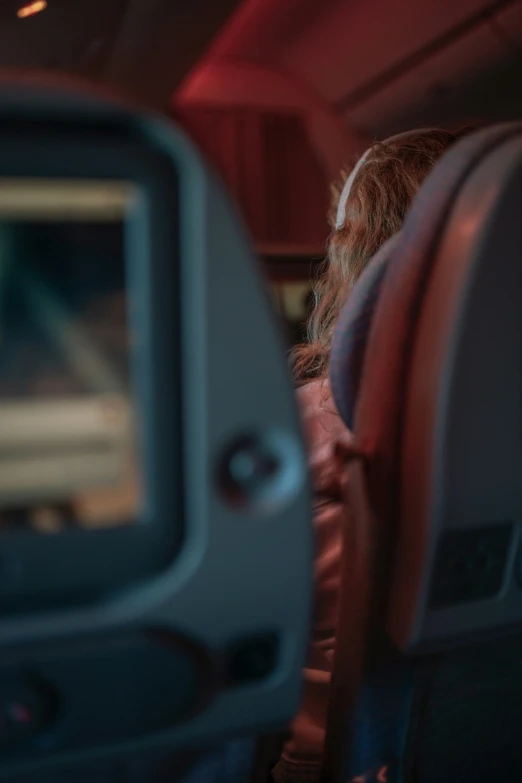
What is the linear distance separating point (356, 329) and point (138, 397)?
33 cm

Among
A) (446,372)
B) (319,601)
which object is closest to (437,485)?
(446,372)

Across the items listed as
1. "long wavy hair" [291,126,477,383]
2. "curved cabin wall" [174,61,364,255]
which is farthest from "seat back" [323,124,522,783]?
"curved cabin wall" [174,61,364,255]

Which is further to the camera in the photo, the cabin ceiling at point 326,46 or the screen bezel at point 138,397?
the cabin ceiling at point 326,46

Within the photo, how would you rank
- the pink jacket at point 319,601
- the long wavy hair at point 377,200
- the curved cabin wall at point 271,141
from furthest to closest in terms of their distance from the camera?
the curved cabin wall at point 271,141
the long wavy hair at point 377,200
the pink jacket at point 319,601

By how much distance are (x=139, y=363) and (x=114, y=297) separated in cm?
Answer: 5

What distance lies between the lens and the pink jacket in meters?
1.24

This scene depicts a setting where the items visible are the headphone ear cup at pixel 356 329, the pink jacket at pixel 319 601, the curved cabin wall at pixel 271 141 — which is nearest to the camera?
the headphone ear cup at pixel 356 329

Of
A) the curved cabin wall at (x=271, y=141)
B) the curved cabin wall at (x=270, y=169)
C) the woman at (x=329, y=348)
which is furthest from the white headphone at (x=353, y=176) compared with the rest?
the curved cabin wall at (x=270, y=169)

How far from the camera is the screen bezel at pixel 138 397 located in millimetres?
599

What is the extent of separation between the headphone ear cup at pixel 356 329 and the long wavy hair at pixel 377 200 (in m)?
0.54

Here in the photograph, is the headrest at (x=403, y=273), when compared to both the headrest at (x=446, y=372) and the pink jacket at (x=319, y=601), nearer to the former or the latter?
the headrest at (x=446, y=372)

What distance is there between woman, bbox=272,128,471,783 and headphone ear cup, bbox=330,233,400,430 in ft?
1.00

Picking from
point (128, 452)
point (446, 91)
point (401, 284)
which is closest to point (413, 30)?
point (446, 91)

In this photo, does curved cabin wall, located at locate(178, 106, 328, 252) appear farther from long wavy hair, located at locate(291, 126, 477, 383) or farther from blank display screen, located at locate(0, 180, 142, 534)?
blank display screen, located at locate(0, 180, 142, 534)
